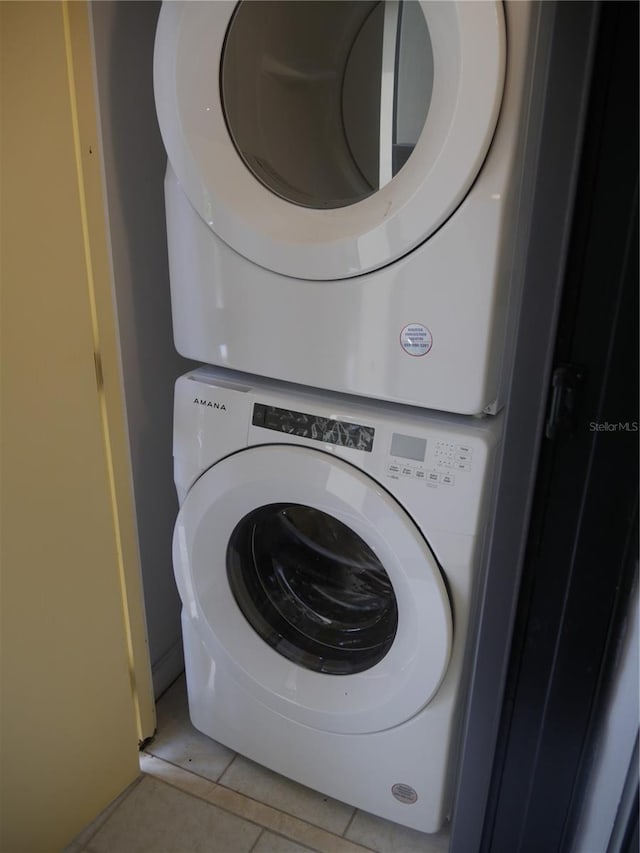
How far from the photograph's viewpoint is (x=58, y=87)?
882 mm

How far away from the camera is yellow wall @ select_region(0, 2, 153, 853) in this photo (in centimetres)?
86

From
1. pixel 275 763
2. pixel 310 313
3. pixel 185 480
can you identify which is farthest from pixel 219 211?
pixel 275 763

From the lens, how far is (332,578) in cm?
125

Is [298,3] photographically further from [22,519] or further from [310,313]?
[22,519]

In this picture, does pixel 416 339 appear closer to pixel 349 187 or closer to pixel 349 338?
pixel 349 338

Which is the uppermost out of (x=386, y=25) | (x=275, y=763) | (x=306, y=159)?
(x=386, y=25)

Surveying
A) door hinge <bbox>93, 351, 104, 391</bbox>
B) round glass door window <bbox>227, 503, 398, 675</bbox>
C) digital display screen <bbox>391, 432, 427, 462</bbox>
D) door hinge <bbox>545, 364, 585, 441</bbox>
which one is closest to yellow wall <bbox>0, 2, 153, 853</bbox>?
door hinge <bbox>93, 351, 104, 391</bbox>

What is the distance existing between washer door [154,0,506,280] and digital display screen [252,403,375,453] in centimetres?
22

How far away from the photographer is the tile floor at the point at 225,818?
121 centimetres

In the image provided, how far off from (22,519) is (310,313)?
1.67 feet

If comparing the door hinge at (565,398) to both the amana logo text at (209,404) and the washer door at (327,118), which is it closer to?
the washer door at (327,118)

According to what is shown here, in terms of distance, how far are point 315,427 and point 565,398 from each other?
15.3 inches

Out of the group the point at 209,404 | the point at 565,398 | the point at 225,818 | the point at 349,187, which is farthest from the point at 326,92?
the point at 225,818

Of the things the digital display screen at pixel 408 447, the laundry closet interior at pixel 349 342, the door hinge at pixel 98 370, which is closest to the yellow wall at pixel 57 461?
the door hinge at pixel 98 370
